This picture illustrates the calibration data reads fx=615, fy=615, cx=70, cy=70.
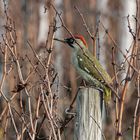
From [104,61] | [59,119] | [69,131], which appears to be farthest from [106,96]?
[104,61]

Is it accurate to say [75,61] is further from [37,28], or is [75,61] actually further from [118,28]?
[118,28]

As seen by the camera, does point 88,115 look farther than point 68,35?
No

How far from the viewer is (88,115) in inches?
206

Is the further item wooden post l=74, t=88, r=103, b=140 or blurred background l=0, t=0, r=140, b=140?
blurred background l=0, t=0, r=140, b=140

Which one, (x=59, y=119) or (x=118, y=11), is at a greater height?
(x=118, y=11)

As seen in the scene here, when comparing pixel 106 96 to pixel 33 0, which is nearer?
pixel 106 96

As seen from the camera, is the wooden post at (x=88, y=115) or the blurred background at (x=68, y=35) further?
the blurred background at (x=68, y=35)

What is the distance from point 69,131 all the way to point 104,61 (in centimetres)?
291

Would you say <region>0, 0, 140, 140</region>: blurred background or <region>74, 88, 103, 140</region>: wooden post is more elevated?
<region>0, 0, 140, 140</region>: blurred background

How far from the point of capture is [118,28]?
885 inches

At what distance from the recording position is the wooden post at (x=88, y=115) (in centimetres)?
524

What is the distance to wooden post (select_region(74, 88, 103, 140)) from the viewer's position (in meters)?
5.24

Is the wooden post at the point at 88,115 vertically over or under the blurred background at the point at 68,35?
under

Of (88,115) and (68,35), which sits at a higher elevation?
(68,35)
